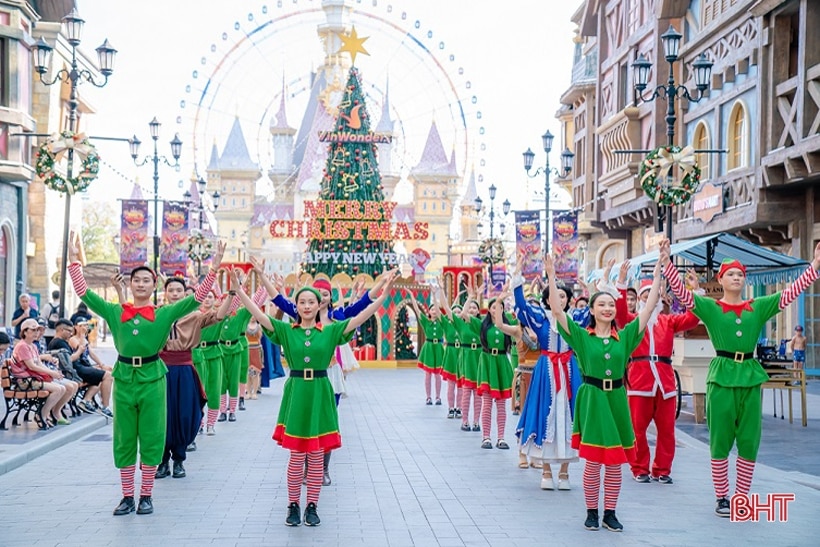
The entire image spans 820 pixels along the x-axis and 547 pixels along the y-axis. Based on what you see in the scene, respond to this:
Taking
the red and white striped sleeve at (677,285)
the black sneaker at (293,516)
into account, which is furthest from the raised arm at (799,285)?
the black sneaker at (293,516)

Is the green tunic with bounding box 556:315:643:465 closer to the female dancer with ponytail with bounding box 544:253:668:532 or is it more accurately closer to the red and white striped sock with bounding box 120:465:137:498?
the female dancer with ponytail with bounding box 544:253:668:532

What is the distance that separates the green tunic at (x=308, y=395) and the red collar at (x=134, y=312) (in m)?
1.05

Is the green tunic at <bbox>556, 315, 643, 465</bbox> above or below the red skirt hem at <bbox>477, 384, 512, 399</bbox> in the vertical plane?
above

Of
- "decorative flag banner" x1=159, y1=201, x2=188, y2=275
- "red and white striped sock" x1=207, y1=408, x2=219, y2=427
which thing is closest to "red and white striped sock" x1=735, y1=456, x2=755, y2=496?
"red and white striped sock" x1=207, y1=408, x2=219, y2=427

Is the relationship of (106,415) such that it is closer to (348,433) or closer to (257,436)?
(257,436)

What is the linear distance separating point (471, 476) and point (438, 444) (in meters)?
2.63

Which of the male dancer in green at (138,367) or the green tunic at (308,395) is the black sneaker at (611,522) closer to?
the green tunic at (308,395)

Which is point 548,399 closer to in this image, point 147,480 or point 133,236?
point 147,480

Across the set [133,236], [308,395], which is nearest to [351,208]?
[133,236]

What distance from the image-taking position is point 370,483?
33.8 feet

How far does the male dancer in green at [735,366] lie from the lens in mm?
8438

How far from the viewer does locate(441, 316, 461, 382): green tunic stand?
637 inches

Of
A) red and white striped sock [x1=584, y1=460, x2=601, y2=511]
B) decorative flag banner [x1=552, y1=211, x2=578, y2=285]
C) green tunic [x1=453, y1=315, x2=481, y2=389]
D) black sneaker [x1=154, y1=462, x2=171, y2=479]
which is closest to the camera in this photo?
red and white striped sock [x1=584, y1=460, x2=601, y2=511]

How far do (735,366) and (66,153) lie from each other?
1390 centimetres
